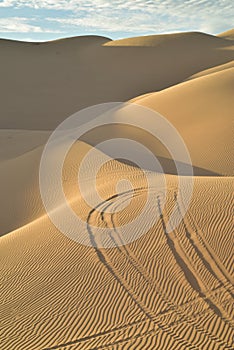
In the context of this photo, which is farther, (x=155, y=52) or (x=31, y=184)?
(x=155, y=52)

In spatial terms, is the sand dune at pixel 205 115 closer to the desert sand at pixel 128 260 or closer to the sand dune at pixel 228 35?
the desert sand at pixel 128 260

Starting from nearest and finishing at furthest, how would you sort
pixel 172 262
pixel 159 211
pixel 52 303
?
1. pixel 52 303
2. pixel 172 262
3. pixel 159 211

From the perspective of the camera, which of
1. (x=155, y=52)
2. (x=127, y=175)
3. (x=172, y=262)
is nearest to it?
(x=172, y=262)

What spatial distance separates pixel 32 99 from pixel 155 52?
19.4 m

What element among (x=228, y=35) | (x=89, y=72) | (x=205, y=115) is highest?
(x=228, y=35)

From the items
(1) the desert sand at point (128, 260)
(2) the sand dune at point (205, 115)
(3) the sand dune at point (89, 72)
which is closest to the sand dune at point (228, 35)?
(3) the sand dune at point (89, 72)

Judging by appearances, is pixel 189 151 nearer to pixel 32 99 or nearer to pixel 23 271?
pixel 23 271

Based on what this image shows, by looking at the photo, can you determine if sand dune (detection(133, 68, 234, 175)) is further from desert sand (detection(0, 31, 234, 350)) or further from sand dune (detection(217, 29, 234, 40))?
sand dune (detection(217, 29, 234, 40))

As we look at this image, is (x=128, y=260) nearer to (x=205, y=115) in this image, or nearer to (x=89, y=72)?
(x=205, y=115)

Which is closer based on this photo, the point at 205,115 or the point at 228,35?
the point at 205,115

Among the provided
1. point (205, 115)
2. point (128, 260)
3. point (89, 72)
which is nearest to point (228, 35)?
point (89, 72)

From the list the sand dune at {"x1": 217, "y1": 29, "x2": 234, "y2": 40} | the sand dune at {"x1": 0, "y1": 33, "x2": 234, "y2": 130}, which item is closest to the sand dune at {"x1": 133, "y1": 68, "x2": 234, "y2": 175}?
the sand dune at {"x1": 0, "y1": 33, "x2": 234, "y2": 130}

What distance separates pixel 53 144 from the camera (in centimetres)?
1964

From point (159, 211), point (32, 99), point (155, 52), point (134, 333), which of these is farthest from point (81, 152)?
point (155, 52)
